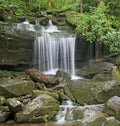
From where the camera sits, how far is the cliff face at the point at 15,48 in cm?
1888

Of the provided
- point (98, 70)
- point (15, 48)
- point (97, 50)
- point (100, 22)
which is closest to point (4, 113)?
point (15, 48)

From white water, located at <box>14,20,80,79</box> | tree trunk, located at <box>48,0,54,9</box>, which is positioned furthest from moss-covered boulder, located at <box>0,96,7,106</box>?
tree trunk, located at <box>48,0,54,9</box>

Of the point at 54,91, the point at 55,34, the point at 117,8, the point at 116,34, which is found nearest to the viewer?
the point at 54,91

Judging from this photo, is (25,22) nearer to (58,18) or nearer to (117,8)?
(58,18)

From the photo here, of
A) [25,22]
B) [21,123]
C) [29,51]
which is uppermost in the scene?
[25,22]

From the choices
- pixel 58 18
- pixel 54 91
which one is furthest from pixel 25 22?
pixel 54 91

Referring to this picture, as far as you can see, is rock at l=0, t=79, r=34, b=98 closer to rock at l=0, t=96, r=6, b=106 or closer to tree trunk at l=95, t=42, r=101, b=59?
rock at l=0, t=96, r=6, b=106

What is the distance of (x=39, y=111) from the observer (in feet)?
41.7

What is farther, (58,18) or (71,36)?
(58,18)

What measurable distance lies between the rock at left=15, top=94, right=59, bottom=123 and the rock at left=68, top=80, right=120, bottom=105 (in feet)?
5.94

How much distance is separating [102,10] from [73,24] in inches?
106

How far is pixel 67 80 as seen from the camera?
59.0 feet

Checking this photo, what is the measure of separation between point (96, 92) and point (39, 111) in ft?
10.4

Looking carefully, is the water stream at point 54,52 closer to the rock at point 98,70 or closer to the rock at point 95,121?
the rock at point 98,70
